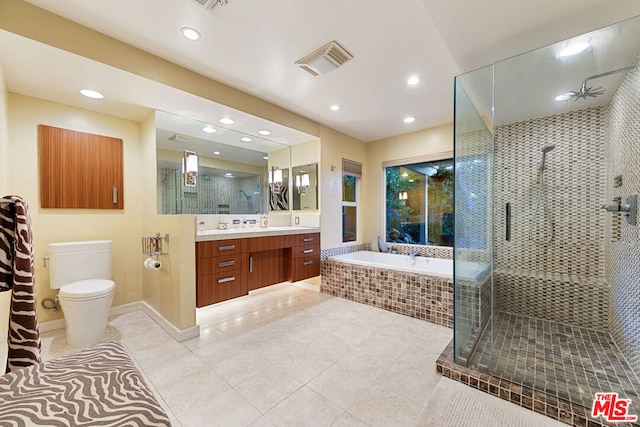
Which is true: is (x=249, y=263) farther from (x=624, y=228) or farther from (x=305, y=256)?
(x=624, y=228)

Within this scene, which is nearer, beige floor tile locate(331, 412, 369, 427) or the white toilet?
beige floor tile locate(331, 412, 369, 427)

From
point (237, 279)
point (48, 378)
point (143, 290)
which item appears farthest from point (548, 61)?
point (143, 290)

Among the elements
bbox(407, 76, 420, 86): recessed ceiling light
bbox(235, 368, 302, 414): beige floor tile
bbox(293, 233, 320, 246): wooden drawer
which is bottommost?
bbox(235, 368, 302, 414): beige floor tile

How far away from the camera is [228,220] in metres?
3.33

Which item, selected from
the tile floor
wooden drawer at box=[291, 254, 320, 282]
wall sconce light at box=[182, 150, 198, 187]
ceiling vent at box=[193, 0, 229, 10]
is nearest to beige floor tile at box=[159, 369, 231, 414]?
the tile floor

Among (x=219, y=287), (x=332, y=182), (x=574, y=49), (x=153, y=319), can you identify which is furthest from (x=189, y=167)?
(x=574, y=49)

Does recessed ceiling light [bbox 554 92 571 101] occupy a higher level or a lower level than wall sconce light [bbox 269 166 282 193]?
higher

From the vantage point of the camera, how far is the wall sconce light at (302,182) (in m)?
3.87

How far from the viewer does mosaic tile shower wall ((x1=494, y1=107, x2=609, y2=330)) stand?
2.45 m

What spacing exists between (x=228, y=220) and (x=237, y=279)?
981 mm

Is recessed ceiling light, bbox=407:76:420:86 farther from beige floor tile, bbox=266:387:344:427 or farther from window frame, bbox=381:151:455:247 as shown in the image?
beige floor tile, bbox=266:387:344:427

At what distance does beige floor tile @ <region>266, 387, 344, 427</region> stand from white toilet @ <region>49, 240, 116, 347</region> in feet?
6.13

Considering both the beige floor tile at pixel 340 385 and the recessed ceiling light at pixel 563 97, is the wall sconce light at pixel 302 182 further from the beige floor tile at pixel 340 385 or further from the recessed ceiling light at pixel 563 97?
the recessed ceiling light at pixel 563 97

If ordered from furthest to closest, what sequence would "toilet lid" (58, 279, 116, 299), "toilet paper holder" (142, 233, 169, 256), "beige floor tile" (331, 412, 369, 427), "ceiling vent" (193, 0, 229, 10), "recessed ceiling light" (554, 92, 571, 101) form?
"toilet paper holder" (142, 233, 169, 256) < "recessed ceiling light" (554, 92, 571, 101) < "toilet lid" (58, 279, 116, 299) < "ceiling vent" (193, 0, 229, 10) < "beige floor tile" (331, 412, 369, 427)
